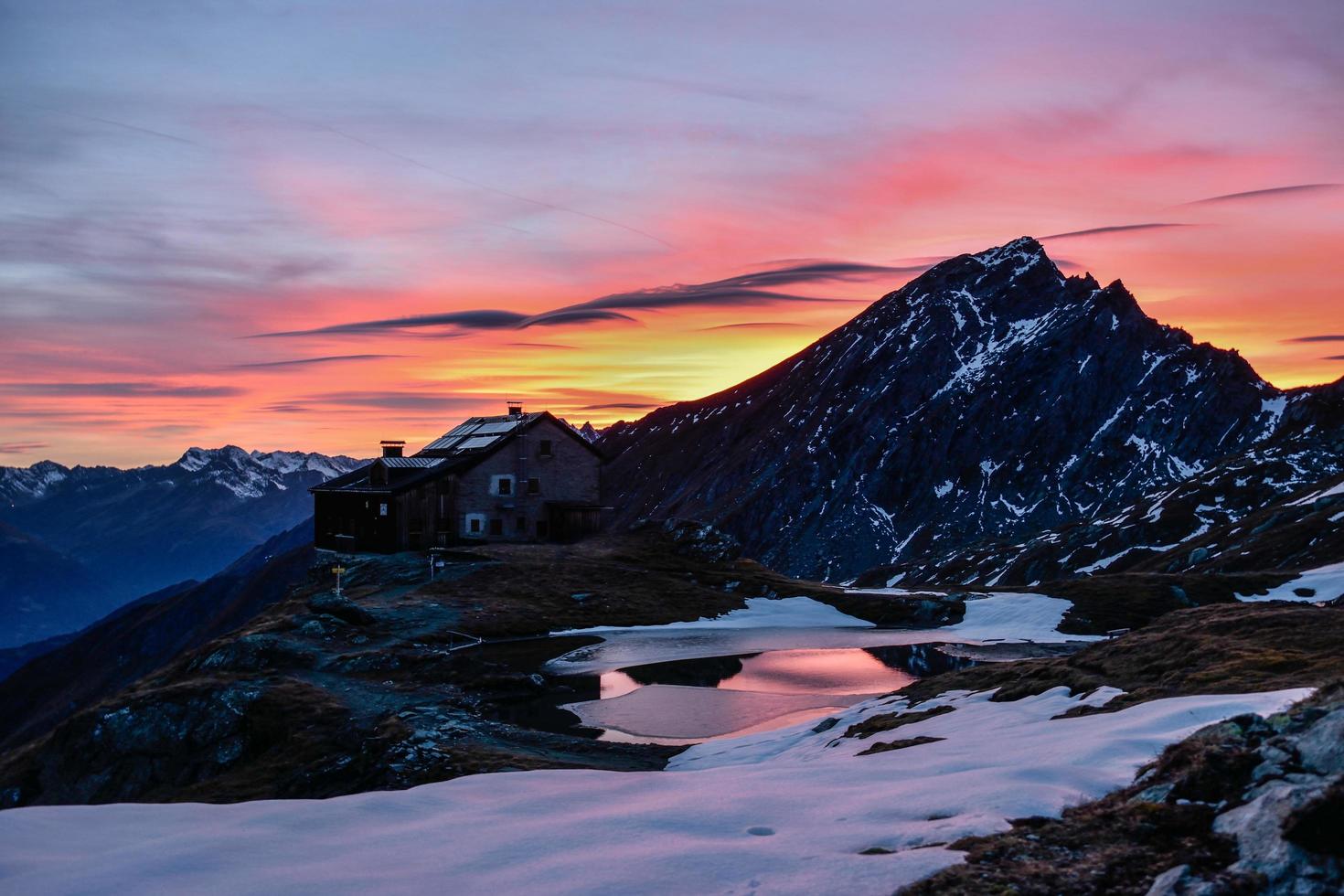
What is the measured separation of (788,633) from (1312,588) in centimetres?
3347

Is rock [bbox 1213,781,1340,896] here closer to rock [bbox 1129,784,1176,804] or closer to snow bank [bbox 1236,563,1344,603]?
rock [bbox 1129,784,1176,804]

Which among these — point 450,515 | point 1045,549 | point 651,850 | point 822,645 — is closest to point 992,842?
point 651,850

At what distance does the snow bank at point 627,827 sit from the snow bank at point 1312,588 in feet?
156

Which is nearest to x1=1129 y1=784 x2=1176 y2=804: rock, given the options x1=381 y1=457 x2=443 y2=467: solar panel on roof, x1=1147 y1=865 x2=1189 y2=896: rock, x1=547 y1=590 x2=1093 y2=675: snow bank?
x1=1147 y1=865 x2=1189 y2=896: rock

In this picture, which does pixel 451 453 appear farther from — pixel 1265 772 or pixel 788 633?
pixel 1265 772

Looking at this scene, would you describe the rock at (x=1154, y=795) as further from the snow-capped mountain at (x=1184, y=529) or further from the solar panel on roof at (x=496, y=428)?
the snow-capped mountain at (x=1184, y=529)

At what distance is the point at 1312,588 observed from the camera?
58.9m

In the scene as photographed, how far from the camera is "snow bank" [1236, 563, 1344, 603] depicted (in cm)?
5722

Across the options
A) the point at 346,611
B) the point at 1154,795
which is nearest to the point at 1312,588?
the point at 1154,795

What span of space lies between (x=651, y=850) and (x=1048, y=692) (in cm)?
1533

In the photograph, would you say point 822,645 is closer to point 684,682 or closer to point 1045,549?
point 684,682

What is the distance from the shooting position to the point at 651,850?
13.8 metres

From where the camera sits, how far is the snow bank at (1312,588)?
2253 inches

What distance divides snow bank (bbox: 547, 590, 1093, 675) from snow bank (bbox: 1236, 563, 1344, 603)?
1226 centimetres
